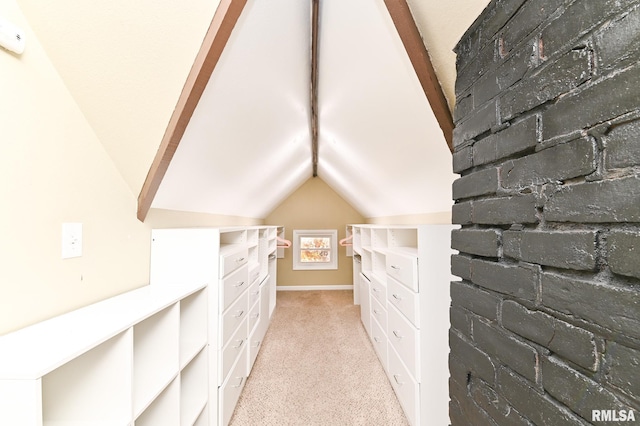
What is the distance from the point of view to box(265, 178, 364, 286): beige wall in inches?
215

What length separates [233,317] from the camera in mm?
1787

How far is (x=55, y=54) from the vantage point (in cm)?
101

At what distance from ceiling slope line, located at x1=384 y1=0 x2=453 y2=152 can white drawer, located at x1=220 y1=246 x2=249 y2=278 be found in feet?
4.51

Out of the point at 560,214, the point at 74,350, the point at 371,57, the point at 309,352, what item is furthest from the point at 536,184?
the point at 309,352

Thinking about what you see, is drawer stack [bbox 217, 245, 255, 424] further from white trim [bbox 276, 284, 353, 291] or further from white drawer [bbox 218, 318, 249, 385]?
white trim [bbox 276, 284, 353, 291]

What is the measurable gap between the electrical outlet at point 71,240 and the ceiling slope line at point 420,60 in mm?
1489

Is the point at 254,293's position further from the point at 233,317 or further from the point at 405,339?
the point at 405,339

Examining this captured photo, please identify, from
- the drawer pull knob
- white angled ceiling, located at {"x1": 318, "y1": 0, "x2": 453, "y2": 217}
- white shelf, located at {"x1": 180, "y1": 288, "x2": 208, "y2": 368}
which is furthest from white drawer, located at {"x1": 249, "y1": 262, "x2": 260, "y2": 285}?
white angled ceiling, located at {"x1": 318, "y1": 0, "x2": 453, "y2": 217}

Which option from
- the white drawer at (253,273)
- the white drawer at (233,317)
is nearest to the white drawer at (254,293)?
the white drawer at (253,273)

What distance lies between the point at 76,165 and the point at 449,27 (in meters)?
1.56

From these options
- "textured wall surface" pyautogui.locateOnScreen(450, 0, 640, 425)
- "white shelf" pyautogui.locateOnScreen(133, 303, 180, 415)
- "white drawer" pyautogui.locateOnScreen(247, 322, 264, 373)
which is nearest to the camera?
"textured wall surface" pyautogui.locateOnScreen(450, 0, 640, 425)

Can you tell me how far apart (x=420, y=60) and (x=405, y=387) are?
74.0 inches

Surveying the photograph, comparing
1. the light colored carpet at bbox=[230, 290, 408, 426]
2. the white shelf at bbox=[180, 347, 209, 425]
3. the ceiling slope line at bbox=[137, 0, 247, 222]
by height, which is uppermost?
the ceiling slope line at bbox=[137, 0, 247, 222]

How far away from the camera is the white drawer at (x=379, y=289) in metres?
2.37
